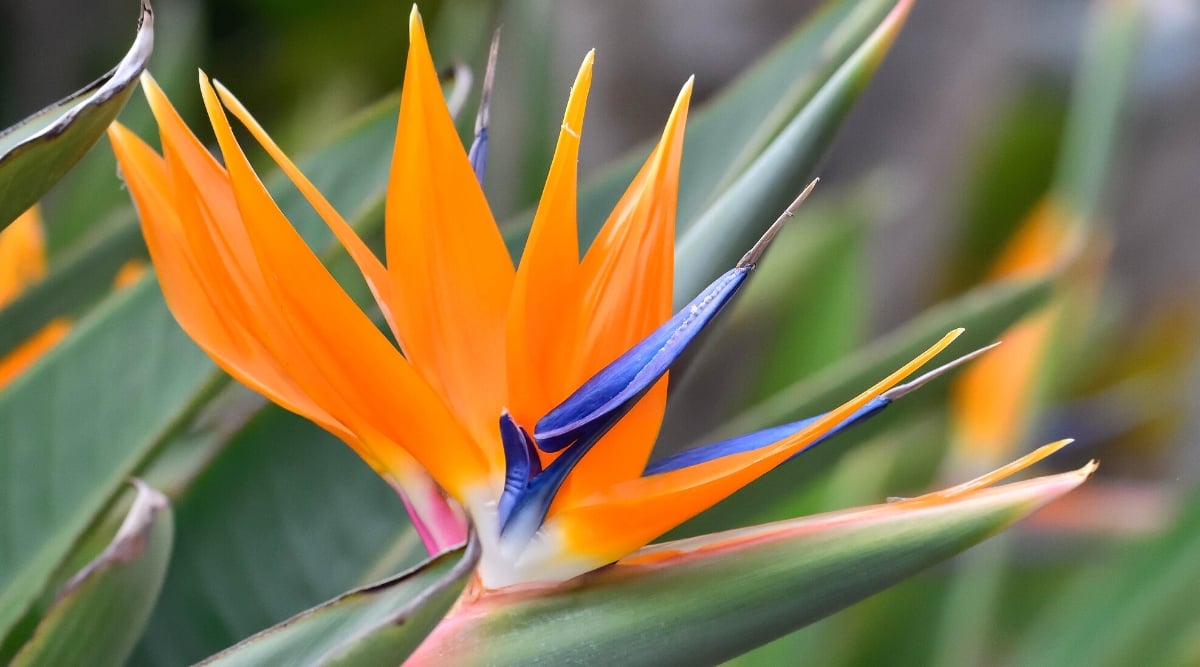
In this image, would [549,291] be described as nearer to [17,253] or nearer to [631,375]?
[631,375]

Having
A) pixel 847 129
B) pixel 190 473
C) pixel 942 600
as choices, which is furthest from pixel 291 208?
pixel 847 129

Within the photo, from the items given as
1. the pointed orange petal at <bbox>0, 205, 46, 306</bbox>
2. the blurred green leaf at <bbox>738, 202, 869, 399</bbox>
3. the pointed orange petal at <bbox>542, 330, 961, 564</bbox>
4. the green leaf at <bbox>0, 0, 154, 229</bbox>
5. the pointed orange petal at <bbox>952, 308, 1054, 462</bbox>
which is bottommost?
the pointed orange petal at <bbox>952, 308, 1054, 462</bbox>

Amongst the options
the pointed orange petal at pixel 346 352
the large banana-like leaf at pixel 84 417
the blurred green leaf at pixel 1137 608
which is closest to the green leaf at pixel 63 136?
the pointed orange petal at pixel 346 352

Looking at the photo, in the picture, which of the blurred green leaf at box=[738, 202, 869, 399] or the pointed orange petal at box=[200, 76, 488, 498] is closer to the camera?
the pointed orange petal at box=[200, 76, 488, 498]

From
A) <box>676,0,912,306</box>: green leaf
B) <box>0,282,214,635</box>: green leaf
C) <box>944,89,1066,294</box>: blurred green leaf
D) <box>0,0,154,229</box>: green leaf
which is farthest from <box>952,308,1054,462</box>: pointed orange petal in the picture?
<box>944,89,1066,294</box>: blurred green leaf

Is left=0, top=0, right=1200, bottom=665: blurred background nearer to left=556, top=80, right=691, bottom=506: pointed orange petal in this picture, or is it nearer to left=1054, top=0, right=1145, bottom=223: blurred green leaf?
left=1054, top=0, right=1145, bottom=223: blurred green leaf

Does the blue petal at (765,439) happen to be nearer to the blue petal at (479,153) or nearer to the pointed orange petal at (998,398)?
the blue petal at (479,153)

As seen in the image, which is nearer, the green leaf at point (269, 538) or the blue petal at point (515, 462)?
the blue petal at point (515, 462)

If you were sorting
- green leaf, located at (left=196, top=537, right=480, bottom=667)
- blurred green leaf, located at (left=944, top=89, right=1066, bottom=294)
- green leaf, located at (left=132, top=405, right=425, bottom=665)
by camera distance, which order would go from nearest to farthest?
green leaf, located at (left=196, top=537, right=480, bottom=667)
green leaf, located at (left=132, top=405, right=425, bottom=665)
blurred green leaf, located at (left=944, top=89, right=1066, bottom=294)
